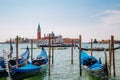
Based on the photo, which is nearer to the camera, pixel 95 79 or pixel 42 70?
pixel 95 79

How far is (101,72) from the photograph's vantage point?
44.9 feet

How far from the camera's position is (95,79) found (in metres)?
14.5

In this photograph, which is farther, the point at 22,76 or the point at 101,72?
the point at 101,72

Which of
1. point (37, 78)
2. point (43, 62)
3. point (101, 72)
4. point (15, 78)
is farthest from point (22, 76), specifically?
point (43, 62)

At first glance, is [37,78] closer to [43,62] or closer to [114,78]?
[43,62]

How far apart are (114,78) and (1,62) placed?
6963mm

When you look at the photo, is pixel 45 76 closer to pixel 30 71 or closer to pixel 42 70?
pixel 42 70

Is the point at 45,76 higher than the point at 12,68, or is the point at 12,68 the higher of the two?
the point at 12,68

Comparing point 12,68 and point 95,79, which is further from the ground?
point 12,68

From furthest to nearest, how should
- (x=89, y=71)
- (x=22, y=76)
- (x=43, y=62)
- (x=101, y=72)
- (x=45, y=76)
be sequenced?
(x=43, y=62) → (x=45, y=76) → (x=89, y=71) → (x=101, y=72) → (x=22, y=76)

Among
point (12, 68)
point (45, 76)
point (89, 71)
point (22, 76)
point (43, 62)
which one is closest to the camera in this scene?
point (12, 68)

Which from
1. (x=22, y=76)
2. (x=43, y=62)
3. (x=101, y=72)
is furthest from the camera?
(x=43, y=62)

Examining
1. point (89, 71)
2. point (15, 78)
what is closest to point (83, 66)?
point (89, 71)

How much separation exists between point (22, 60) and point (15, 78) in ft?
19.9
